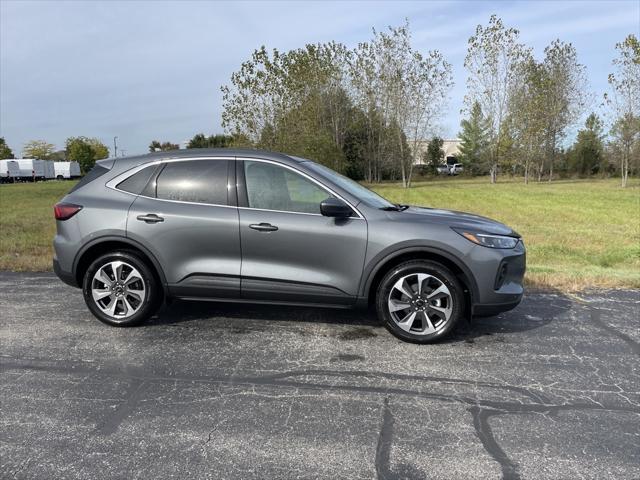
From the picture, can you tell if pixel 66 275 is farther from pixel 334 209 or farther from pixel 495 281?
pixel 495 281

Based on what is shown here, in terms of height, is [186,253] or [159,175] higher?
[159,175]

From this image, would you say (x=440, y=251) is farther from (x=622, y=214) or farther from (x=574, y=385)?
(x=622, y=214)

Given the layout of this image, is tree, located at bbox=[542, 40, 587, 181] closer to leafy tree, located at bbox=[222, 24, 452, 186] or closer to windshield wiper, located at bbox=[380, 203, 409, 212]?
leafy tree, located at bbox=[222, 24, 452, 186]

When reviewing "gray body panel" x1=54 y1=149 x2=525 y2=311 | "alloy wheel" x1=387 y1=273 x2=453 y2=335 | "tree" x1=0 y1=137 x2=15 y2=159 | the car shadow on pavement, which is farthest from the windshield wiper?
"tree" x1=0 y1=137 x2=15 y2=159

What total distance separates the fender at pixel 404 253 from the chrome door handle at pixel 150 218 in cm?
195

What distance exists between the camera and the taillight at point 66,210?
4.86m

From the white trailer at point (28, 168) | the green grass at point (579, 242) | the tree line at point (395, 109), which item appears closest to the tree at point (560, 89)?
the tree line at point (395, 109)

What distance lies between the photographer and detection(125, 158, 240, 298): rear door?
4586 millimetres

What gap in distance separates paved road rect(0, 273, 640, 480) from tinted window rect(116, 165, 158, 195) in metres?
1.33

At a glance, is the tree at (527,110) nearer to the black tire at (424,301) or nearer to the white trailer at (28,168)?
the black tire at (424,301)

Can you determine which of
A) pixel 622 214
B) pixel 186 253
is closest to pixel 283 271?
pixel 186 253

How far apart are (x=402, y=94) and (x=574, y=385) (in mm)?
39431

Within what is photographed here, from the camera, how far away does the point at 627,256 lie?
901 centimetres

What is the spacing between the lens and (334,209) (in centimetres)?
438
